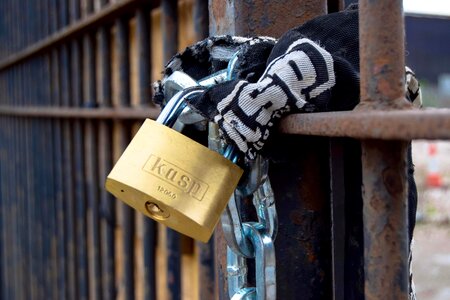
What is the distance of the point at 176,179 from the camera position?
54 centimetres

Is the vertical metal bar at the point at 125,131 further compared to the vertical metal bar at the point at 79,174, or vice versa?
the vertical metal bar at the point at 79,174

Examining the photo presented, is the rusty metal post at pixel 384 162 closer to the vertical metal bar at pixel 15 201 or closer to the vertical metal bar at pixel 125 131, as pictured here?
the vertical metal bar at pixel 125 131

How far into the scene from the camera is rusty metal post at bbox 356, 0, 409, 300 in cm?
48

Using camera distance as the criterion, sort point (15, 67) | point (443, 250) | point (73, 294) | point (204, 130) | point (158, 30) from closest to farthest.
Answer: point (204, 130) → point (158, 30) → point (73, 294) → point (15, 67) → point (443, 250)

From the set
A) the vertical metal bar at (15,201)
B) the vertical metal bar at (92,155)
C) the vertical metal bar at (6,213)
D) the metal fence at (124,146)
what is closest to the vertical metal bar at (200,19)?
the metal fence at (124,146)

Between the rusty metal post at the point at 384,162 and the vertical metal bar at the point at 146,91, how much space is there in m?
0.82

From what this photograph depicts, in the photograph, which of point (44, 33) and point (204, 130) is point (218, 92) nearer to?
point (204, 130)

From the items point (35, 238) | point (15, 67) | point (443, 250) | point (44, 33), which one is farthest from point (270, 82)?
point (443, 250)

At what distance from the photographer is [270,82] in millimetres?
534

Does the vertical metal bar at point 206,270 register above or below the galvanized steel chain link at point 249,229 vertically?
below

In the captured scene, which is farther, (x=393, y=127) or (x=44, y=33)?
(x=44, y=33)

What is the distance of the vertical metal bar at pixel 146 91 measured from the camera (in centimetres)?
127

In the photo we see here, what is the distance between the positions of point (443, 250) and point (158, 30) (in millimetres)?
5293

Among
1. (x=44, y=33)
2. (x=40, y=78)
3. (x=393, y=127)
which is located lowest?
(x=393, y=127)
